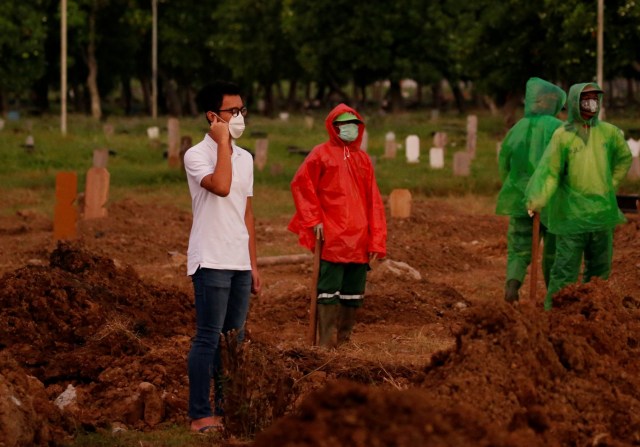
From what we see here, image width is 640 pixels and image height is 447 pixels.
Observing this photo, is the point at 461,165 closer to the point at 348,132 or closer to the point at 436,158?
the point at 436,158

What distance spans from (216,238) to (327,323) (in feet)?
10.6

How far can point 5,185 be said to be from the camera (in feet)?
89.7

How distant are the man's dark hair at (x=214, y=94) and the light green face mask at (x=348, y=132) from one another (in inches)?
110

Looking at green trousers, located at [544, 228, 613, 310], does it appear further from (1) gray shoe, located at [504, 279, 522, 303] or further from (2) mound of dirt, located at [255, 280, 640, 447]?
(2) mound of dirt, located at [255, 280, 640, 447]

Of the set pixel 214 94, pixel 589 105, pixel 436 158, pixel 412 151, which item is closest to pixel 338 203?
pixel 589 105

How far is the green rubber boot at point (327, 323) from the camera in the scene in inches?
416

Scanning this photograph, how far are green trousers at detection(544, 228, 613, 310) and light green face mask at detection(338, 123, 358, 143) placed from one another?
171cm

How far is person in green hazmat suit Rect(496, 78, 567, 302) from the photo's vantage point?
11.7m

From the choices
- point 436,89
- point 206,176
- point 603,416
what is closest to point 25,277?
point 206,176

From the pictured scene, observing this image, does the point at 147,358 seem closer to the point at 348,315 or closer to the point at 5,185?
the point at 348,315

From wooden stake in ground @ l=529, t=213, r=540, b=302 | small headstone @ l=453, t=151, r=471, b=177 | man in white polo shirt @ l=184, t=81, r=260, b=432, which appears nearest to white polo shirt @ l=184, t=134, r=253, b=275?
man in white polo shirt @ l=184, t=81, r=260, b=432

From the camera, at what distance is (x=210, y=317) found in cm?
749

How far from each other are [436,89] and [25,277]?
63.7 m

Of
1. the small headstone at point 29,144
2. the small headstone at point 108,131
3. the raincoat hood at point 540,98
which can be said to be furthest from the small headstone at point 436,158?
the raincoat hood at point 540,98
